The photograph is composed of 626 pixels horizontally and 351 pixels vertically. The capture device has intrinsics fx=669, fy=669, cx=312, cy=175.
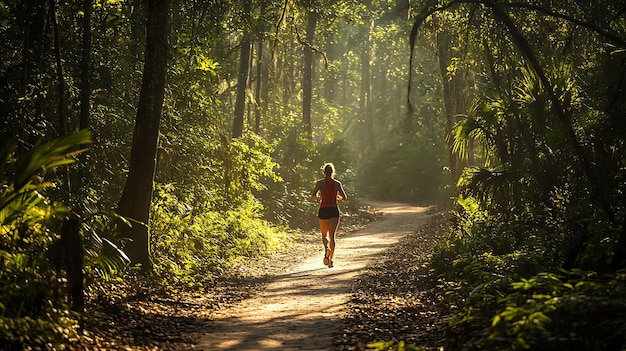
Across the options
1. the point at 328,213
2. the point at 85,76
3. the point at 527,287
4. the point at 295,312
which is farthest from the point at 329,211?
the point at 527,287

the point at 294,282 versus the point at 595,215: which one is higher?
the point at 595,215

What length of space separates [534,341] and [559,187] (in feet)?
26.3

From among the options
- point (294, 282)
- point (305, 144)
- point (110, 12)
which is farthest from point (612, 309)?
point (305, 144)

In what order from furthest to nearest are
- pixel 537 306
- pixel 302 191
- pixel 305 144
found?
pixel 305 144
pixel 302 191
pixel 537 306

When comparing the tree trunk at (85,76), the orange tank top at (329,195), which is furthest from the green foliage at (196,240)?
the tree trunk at (85,76)

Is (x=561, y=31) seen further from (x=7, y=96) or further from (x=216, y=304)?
(x=7, y=96)

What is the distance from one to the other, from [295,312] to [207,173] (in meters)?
7.10

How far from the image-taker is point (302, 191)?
2706cm

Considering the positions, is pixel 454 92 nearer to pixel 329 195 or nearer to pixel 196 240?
pixel 329 195

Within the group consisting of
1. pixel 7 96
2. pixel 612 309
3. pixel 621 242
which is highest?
pixel 7 96

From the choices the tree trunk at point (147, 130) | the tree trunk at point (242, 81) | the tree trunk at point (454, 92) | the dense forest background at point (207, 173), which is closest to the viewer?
the dense forest background at point (207, 173)

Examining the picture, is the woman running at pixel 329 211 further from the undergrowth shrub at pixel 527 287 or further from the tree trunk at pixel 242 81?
the tree trunk at pixel 242 81

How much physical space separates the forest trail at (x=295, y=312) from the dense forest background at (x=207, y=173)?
57.6 inches

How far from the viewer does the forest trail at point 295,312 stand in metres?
7.46
